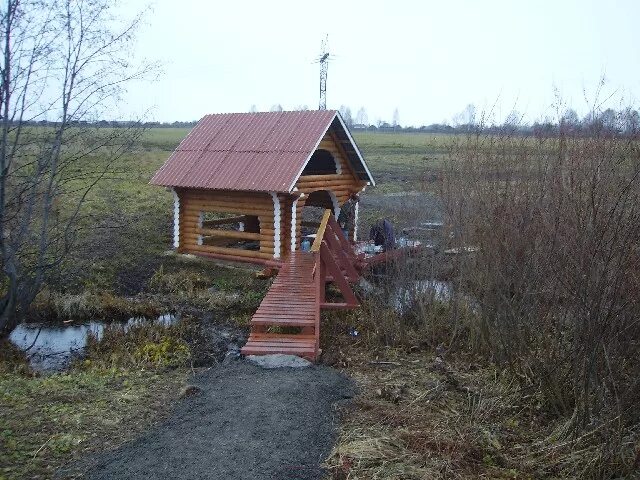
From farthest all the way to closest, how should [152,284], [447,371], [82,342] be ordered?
[152,284] < [82,342] < [447,371]

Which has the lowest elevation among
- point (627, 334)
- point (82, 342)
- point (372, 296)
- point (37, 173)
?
point (82, 342)

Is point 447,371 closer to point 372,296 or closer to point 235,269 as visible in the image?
point 372,296

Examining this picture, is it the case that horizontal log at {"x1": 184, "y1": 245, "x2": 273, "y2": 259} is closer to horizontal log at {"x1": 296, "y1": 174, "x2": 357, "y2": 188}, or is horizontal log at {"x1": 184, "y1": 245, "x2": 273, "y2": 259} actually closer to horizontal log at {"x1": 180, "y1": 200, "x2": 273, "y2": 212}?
horizontal log at {"x1": 180, "y1": 200, "x2": 273, "y2": 212}

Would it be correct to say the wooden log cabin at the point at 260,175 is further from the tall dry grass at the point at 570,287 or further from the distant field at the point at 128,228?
the tall dry grass at the point at 570,287

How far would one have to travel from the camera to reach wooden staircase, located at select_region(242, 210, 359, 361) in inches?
346

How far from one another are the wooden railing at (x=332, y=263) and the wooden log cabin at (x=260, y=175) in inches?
55.0

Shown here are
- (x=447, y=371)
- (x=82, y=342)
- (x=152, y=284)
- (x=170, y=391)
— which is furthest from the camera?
(x=152, y=284)

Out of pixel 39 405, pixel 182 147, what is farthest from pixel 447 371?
pixel 182 147

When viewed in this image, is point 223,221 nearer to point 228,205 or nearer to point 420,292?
point 228,205

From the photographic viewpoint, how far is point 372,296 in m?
11.4

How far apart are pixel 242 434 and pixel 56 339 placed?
6747mm

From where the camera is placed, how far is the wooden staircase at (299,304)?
880 cm

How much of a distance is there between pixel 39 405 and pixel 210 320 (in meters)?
5.52

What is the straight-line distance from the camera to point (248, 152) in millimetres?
15219
